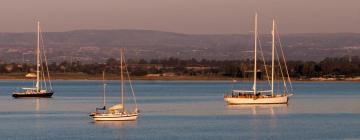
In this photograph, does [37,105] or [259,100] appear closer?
[259,100]

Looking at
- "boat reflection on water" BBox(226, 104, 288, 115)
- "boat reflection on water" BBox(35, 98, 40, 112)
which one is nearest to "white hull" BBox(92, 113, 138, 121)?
"boat reflection on water" BBox(226, 104, 288, 115)

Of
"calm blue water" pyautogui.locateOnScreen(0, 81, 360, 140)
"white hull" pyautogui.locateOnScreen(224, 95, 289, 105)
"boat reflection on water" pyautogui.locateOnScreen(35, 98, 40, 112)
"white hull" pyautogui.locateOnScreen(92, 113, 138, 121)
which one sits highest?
"white hull" pyautogui.locateOnScreen(224, 95, 289, 105)

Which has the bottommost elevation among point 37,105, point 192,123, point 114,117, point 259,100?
point 192,123

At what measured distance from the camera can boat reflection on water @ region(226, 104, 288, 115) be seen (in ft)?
229

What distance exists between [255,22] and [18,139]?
3574 cm

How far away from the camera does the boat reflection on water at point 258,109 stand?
2744 inches

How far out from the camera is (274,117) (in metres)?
64.0

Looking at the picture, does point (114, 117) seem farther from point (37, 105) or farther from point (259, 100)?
point (37, 105)

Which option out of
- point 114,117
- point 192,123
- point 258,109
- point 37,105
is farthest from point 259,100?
point 114,117

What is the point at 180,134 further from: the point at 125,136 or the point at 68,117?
→ the point at 68,117

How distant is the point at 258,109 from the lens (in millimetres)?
73375

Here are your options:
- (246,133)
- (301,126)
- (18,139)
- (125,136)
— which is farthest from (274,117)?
(18,139)

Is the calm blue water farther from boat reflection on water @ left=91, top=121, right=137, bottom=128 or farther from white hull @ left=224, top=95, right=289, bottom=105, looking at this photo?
white hull @ left=224, top=95, right=289, bottom=105

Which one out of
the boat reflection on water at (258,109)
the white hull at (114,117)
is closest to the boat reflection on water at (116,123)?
the white hull at (114,117)
